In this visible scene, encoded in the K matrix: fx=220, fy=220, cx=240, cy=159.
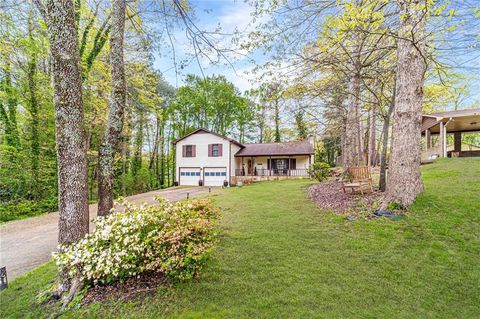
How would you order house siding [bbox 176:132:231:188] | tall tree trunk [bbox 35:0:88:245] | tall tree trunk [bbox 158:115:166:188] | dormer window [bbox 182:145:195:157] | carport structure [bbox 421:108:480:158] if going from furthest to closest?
tall tree trunk [bbox 158:115:166:188] < dormer window [bbox 182:145:195:157] < house siding [bbox 176:132:231:188] < carport structure [bbox 421:108:480:158] < tall tree trunk [bbox 35:0:88:245]

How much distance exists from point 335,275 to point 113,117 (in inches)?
187

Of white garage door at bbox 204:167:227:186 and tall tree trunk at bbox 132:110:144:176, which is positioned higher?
tall tree trunk at bbox 132:110:144:176

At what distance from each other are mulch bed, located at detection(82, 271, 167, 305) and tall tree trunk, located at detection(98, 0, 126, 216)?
176 cm

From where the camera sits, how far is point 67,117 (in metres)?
3.19

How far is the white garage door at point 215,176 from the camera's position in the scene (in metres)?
19.6

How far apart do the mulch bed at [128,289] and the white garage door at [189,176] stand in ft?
55.5

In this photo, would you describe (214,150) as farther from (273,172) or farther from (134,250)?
(134,250)

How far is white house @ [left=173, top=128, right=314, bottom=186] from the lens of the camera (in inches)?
775

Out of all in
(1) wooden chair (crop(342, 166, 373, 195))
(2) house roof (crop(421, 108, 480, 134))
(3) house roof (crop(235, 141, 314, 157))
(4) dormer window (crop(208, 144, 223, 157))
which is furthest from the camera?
(3) house roof (crop(235, 141, 314, 157))

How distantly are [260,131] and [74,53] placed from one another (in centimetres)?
2764

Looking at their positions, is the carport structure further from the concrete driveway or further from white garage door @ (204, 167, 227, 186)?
the concrete driveway

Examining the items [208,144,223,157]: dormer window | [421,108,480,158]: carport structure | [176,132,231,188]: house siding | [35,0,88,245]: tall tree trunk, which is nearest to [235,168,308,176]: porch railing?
[176,132,231,188]: house siding

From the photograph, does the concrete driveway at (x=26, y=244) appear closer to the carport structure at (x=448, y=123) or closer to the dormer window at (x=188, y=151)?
the dormer window at (x=188, y=151)

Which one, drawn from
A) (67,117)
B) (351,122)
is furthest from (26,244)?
(351,122)
